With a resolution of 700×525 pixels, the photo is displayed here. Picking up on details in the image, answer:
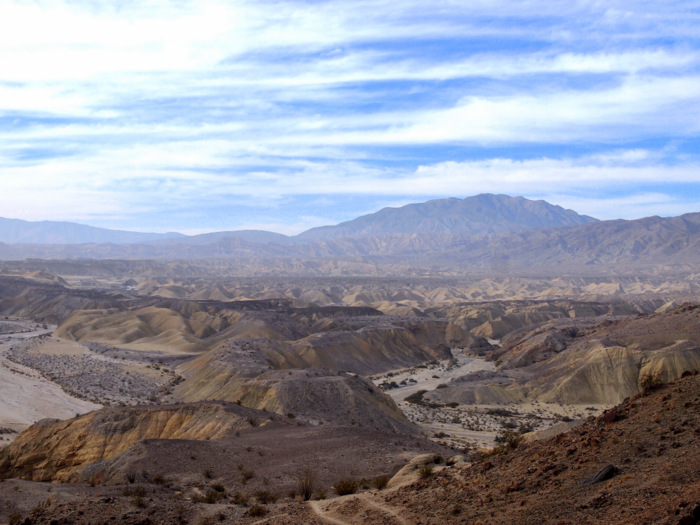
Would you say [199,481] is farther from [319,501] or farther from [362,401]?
[362,401]

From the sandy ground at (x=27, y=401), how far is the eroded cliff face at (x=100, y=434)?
22.8 feet

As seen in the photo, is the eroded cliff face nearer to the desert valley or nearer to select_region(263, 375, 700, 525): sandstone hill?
the desert valley

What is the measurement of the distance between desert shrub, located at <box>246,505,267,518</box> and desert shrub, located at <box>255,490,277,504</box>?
7.25 feet

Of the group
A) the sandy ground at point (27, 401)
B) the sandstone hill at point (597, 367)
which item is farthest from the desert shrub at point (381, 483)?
the sandstone hill at point (597, 367)

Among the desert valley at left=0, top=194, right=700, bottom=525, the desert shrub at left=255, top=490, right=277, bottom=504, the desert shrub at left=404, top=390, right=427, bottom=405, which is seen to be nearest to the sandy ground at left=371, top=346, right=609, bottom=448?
Answer: the desert valley at left=0, top=194, right=700, bottom=525

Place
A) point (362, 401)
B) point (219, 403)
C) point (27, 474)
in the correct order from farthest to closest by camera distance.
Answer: point (362, 401) < point (219, 403) < point (27, 474)

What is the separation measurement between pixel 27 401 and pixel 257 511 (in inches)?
1609

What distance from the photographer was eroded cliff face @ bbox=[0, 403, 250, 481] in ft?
93.5

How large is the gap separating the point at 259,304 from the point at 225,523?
107402 millimetres

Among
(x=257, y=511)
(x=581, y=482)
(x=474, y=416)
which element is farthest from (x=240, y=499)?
(x=474, y=416)

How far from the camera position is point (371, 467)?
21891 mm

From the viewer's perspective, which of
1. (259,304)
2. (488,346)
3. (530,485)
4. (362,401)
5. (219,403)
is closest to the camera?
(530,485)

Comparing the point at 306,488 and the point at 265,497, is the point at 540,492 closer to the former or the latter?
the point at 306,488

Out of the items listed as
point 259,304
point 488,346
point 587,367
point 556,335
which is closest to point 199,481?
point 587,367
